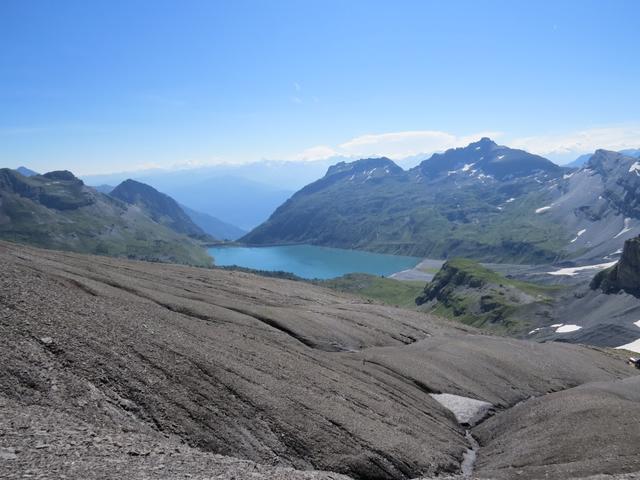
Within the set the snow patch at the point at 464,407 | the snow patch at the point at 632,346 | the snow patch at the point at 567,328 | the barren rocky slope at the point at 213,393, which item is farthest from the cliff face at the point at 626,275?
the snow patch at the point at 464,407

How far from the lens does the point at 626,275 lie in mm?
152875

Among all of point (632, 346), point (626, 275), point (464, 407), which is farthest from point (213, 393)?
point (626, 275)

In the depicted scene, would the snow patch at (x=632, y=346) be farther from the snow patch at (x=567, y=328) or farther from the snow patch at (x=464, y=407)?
the snow patch at (x=464, y=407)

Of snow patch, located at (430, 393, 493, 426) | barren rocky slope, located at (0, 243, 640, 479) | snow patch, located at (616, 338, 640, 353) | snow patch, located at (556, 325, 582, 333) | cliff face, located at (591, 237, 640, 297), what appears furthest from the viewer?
cliff face, located at (591, 237, 640, 297)

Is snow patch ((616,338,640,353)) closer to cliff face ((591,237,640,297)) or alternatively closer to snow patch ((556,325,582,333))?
snow patch ((556,325,582,333))

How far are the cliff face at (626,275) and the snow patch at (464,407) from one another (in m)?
123

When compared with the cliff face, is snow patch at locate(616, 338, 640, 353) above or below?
below

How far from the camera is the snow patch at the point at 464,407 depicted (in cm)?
4628

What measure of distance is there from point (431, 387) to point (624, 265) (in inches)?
5195

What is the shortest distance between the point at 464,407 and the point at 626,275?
130 meters

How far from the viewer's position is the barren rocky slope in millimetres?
23781

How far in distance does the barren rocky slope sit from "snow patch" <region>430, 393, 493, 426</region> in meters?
1.02

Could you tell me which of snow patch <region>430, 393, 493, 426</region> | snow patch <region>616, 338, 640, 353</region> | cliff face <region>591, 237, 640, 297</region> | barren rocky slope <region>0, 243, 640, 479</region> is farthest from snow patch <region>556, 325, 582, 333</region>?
snow patch <region>430, 393, 493, 426</region>

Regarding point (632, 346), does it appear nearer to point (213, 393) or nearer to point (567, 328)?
point (567, 328)
